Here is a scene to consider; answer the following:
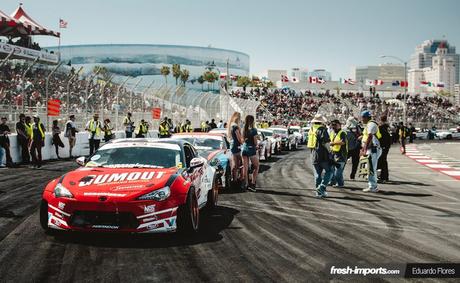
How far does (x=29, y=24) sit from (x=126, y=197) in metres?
47.8

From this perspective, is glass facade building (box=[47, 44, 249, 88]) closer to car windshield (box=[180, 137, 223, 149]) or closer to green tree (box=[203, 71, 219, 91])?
green tree (box=[203, 71, 219, 91])

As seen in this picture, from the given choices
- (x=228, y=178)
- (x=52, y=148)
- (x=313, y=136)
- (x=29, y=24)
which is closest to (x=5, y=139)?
(x=52, y=148)

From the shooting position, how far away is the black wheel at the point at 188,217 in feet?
21.4

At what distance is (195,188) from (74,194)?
1.83 metres

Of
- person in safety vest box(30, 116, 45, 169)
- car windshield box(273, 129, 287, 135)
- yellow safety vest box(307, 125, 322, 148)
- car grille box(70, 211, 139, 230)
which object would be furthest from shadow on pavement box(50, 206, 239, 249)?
car windshield box(273, 129, 287, 135)

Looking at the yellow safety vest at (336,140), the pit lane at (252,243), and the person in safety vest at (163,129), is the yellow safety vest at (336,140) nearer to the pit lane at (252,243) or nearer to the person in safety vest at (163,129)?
the pit lane at (252,243)

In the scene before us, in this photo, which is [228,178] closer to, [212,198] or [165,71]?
[212,198]

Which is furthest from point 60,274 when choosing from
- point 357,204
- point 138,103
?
point 138,103

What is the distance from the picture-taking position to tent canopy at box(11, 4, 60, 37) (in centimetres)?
4914

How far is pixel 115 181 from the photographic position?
6625 mm

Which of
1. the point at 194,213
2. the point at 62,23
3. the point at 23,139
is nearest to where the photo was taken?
the point at 194,213

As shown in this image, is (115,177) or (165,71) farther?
(165,71)

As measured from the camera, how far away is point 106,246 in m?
6.12

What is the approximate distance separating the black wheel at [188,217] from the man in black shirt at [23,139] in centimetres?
1160
